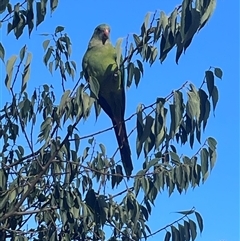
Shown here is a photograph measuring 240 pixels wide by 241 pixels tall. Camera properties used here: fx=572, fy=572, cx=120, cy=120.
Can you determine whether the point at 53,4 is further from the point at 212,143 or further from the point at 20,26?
the point at 212,143

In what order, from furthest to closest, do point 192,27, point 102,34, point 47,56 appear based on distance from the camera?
point 102,34, point 47,56, point 192,27

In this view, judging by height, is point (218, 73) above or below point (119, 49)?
below

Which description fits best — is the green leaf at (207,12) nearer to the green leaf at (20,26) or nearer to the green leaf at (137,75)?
the green leaf at (137,75)

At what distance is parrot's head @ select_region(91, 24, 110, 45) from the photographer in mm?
4540

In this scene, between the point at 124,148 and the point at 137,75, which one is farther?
the point at 124,148

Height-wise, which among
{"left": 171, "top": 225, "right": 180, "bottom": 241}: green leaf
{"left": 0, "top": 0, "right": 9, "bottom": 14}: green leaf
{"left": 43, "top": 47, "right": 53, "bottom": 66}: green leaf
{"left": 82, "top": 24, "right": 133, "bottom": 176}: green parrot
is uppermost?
{"left": 82, "top": 24, "right": 133, "bottom": 176}: green parrot

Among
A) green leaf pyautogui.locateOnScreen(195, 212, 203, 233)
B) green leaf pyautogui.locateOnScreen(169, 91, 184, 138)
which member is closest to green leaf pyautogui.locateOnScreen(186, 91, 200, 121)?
green leaf pyautogui.locateOnScreen(169, 91, 184, 138)

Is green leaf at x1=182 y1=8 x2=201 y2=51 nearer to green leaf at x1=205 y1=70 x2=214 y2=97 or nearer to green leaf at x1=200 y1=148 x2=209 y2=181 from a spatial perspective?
green leaf at x1=205 y1=70 x2=214 y2=97

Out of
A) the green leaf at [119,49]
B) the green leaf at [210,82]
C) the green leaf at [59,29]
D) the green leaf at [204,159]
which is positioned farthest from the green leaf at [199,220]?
the green leaf at [59,29]

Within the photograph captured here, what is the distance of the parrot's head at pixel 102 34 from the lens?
4.54 m

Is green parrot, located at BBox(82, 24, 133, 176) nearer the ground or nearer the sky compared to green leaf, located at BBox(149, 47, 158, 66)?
nearer the sky

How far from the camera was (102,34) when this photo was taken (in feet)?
15.2

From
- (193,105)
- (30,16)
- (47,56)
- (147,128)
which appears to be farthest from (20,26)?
(193,105)

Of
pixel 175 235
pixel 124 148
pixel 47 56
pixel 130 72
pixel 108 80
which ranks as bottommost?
pixel 175 235
